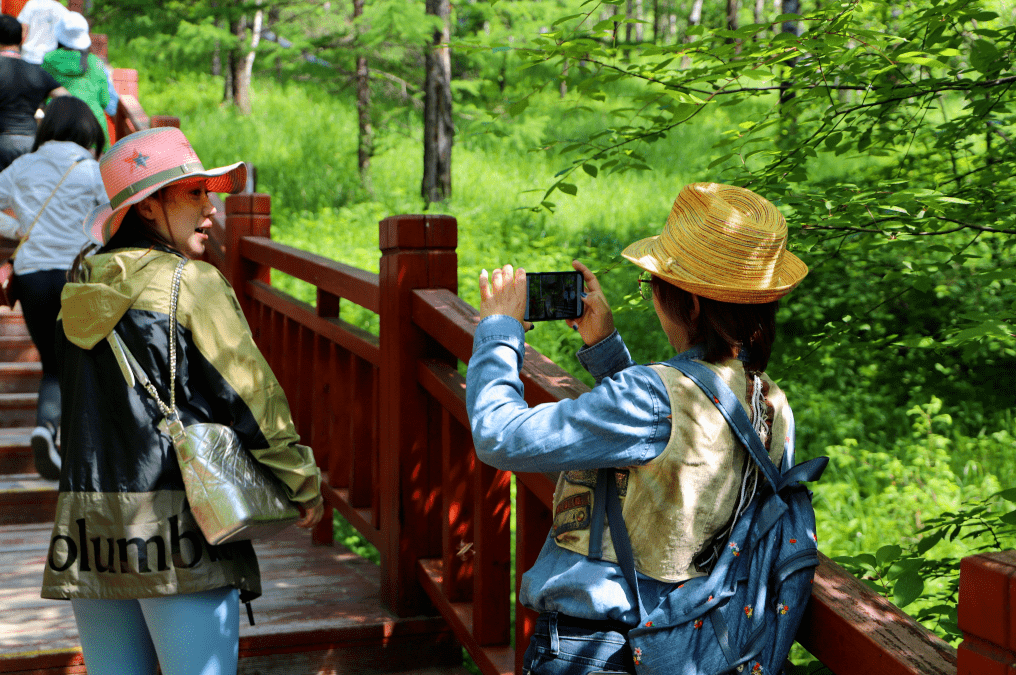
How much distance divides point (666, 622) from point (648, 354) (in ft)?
23.5

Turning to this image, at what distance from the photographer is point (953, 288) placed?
7.91 metres

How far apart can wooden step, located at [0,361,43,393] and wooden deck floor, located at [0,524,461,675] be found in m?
2.09

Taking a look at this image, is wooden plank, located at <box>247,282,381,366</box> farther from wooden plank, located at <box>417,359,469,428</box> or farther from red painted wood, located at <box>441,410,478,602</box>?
red painted wood, located at <box>441,410,478,602</box>

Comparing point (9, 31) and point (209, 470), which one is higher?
point (9, 31)

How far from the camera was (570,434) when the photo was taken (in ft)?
4.52

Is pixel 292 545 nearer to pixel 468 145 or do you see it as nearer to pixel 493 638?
pixel 493 638

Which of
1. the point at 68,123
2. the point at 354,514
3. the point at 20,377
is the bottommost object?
the point at 354,514

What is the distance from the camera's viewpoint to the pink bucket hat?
2029mm

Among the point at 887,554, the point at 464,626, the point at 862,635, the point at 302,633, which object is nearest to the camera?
the point at 862,635

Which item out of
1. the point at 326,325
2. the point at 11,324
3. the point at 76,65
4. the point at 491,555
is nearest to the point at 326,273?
the point at 326,325

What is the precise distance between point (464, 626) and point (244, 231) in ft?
9.73

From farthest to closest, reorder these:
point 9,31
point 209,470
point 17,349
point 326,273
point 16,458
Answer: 1. point 9,31
2. point 17,349
3. point 16,458
4. point 326,273
5. point 209,470

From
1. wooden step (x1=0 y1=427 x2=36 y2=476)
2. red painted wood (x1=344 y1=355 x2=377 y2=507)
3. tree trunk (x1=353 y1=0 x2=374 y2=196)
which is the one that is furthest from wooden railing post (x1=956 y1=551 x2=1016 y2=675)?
tree trunk (x1=353 y1=0 x2=374 y2=196)

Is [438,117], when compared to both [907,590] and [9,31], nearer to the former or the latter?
[9,31]
